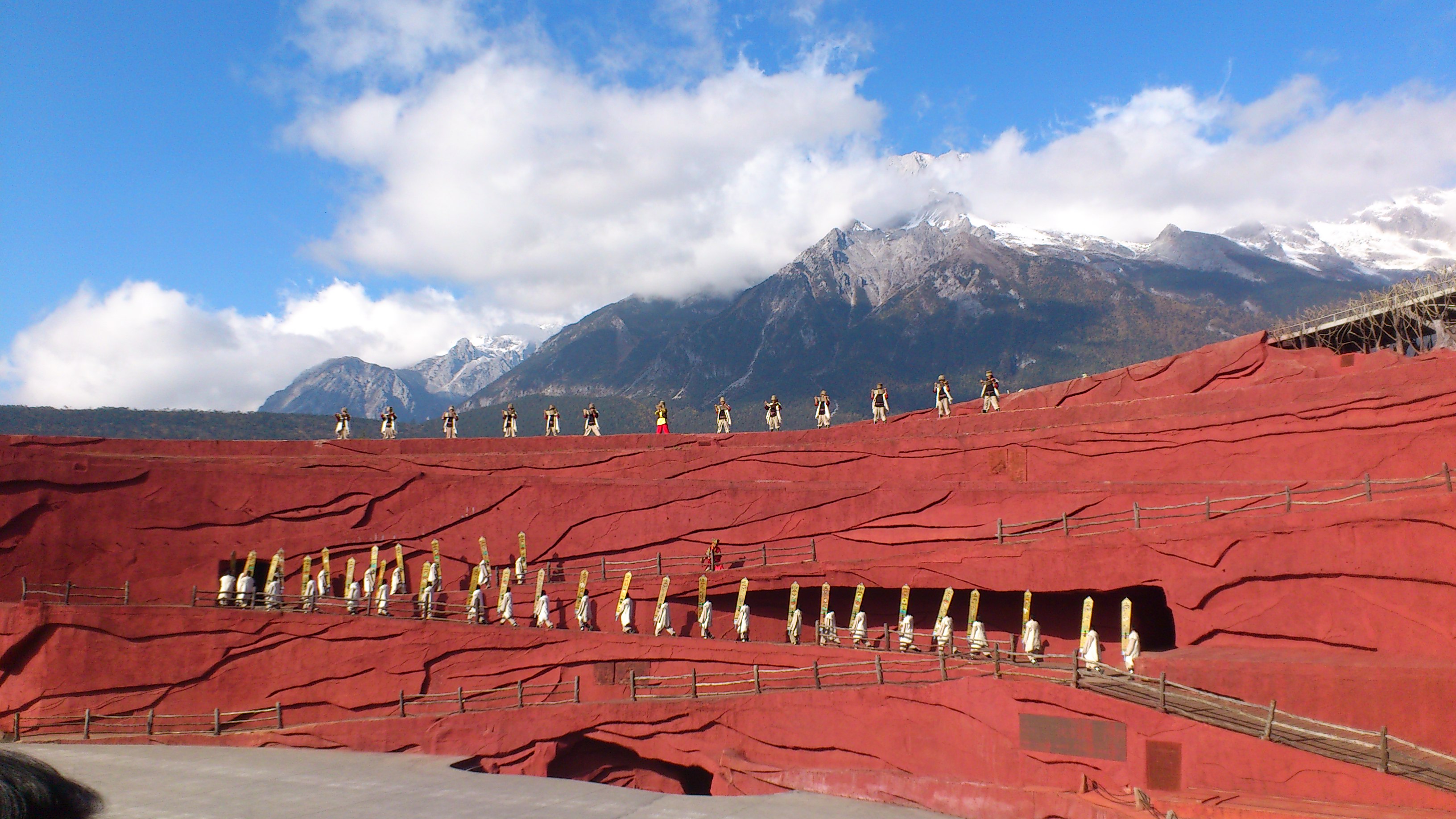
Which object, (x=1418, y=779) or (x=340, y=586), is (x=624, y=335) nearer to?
(x=340, y=586)

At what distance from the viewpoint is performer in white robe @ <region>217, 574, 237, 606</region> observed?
19.2 meters

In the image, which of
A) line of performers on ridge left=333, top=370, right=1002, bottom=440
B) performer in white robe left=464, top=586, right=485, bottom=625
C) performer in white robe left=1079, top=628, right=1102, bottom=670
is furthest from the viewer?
line of performers on ridge left=333, top=370, right=1002, bottom=440

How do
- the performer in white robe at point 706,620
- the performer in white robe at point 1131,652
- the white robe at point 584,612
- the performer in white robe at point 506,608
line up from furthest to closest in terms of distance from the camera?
the performer in white robe at point 506,608
the white robe at point 584,612
the performer in white robe at point 706,620
the performer in white robe at point 1131,652

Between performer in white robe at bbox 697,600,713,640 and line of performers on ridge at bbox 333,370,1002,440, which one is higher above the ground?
line of performers on ridge at bbox 333,370,1002,440

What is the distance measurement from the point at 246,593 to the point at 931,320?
83.2 metres

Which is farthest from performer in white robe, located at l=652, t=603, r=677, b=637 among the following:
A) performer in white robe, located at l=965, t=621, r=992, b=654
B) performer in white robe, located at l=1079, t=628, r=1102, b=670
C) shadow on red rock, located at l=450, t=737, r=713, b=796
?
performer in white robe, located at l=1079, t=628, r=1102, b=670

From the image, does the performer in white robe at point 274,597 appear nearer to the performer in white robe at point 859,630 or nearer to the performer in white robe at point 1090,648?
the performer in white robe at point 859,630

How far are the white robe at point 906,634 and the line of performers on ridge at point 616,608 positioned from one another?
2cm

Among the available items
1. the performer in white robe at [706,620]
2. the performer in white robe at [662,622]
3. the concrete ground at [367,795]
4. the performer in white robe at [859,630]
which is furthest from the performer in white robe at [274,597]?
the performer in white robe at [859,630]

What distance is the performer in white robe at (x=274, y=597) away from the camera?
1911 centimetres

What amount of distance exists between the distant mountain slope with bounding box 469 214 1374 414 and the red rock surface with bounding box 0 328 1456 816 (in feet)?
184

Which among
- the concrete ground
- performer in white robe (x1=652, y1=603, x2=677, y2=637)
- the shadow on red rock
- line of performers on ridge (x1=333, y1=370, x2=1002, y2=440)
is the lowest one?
the shadow on red rock

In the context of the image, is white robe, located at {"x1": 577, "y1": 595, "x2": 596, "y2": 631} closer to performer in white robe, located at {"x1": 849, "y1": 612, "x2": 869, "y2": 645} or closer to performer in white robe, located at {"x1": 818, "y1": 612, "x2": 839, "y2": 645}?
performer in white robe, located at {"x1": 818, "y1": 612, "x2": 839, "y2": 645}

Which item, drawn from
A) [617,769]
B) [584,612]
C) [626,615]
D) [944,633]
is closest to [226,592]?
[584,612]
